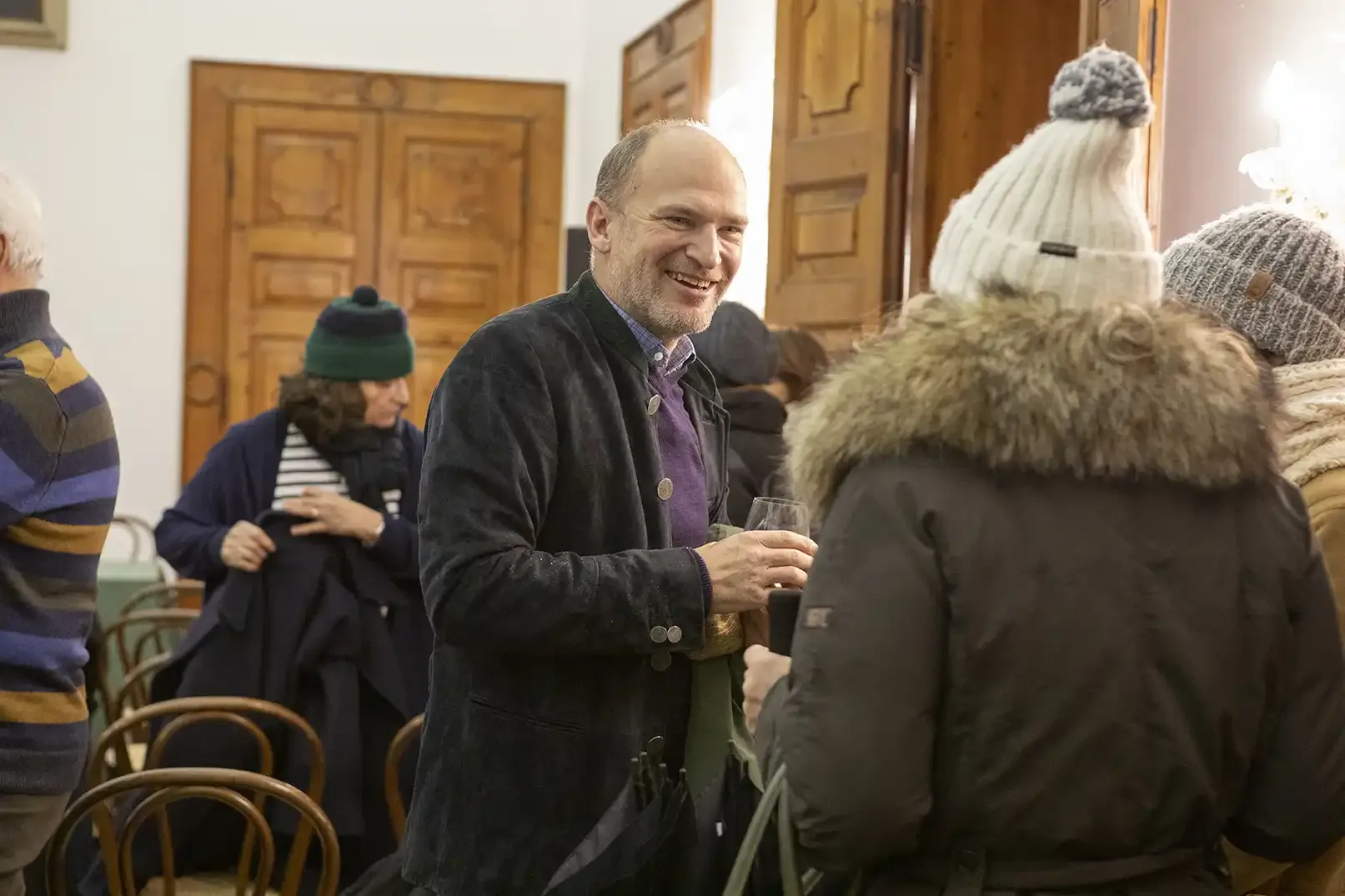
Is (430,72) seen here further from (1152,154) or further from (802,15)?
(1152,154)

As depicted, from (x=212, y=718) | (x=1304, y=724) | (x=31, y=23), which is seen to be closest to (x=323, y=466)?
(x=212, y=718)

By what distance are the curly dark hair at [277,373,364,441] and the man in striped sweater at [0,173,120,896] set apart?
0.92 meters

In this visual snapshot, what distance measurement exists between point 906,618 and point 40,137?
23.7 feet

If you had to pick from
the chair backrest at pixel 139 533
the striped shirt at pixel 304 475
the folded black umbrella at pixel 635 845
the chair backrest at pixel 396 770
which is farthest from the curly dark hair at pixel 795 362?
the chair backrest at pixel 139 533

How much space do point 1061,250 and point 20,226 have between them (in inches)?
66.8

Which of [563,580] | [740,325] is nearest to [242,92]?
[740,325]

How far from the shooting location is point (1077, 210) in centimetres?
142

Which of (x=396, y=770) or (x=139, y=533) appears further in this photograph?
(x=139, y=533)

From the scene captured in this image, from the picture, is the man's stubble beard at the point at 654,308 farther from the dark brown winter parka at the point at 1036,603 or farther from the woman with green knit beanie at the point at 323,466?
the woman with green knit beanie at the point at 323,466

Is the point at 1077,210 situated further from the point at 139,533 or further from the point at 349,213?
the point at 139,533

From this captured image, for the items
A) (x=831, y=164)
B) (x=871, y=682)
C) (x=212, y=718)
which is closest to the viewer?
(x=871, y=682)

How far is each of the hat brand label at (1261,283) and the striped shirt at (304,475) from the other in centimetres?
200

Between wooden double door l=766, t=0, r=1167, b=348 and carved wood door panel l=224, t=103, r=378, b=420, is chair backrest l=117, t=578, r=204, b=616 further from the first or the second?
wooden double door l=766, t=0, r=1167, b=348

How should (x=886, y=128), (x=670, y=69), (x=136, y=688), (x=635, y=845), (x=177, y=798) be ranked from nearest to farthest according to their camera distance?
(x=635, y=845) < (x=177, y=798) < (x=136, y=688) < (x=886, y=128) < (x=670, y=69)
